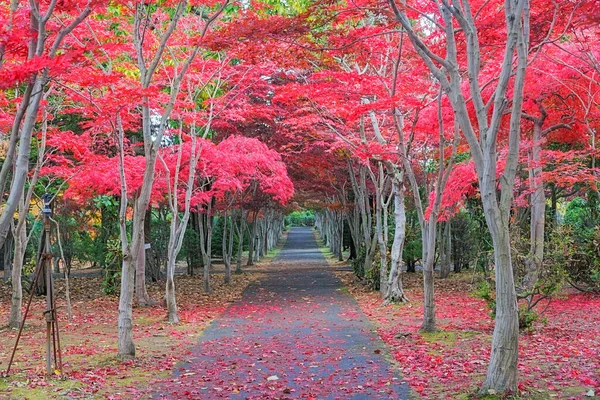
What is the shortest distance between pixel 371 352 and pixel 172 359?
8.88 feet

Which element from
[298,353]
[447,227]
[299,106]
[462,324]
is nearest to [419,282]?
[447,227]

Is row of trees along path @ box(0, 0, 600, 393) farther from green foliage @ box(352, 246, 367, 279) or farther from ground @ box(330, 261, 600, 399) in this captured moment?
ground @ box(330, 261, 600, 399)

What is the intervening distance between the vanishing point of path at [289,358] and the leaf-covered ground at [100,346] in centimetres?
36

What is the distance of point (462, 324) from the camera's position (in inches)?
424

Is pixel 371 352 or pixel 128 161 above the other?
pixel 128 161

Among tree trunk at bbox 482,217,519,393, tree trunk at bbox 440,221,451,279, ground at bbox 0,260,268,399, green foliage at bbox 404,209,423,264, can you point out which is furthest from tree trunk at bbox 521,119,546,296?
green foliage at bbox 404,209,423,264

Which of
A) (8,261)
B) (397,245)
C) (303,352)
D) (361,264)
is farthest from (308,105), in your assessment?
(8,261)

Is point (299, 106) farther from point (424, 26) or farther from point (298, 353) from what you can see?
point (298, 353)

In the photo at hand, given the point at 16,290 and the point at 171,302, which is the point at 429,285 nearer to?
the point at 171,302

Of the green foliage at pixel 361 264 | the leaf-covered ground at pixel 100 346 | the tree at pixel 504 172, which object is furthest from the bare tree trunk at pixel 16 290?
the green foliage at pixel 361 264

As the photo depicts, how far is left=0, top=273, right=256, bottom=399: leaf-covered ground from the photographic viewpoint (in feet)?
21.5

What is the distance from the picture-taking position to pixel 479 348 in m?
8.27

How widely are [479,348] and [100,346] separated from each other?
18.2ft

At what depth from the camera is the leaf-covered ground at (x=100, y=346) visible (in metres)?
6.55
